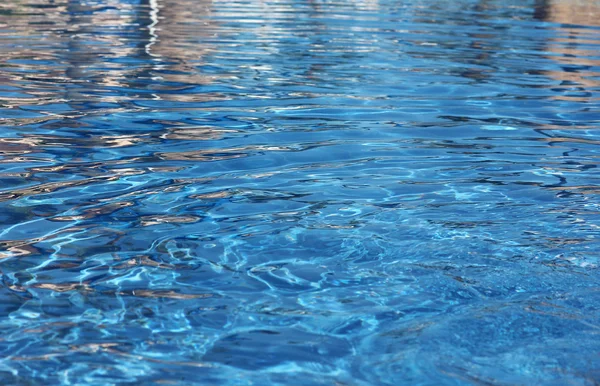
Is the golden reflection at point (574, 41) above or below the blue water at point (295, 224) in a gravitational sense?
above

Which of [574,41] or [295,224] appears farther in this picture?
[574,41]

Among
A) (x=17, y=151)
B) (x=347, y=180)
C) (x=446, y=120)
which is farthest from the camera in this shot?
(x=446, y=120)

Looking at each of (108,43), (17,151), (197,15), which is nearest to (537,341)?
(17,151)

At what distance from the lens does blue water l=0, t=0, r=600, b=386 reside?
3.00 metres

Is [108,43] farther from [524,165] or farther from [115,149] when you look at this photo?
[524,165]

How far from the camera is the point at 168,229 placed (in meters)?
4.18

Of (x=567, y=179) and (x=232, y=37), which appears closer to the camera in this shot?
(x=567, y=179)

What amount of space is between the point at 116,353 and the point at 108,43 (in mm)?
8358

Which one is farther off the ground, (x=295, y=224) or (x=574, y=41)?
(x=574, y=41)

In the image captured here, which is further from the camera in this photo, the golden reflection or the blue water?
the golden reflection

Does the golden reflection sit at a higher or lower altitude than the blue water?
higher

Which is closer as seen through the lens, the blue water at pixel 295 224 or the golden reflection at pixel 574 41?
the blue water at pixel 295 224

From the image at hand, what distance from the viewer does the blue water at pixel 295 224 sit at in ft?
9.85

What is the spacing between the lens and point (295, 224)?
4.29 metres
